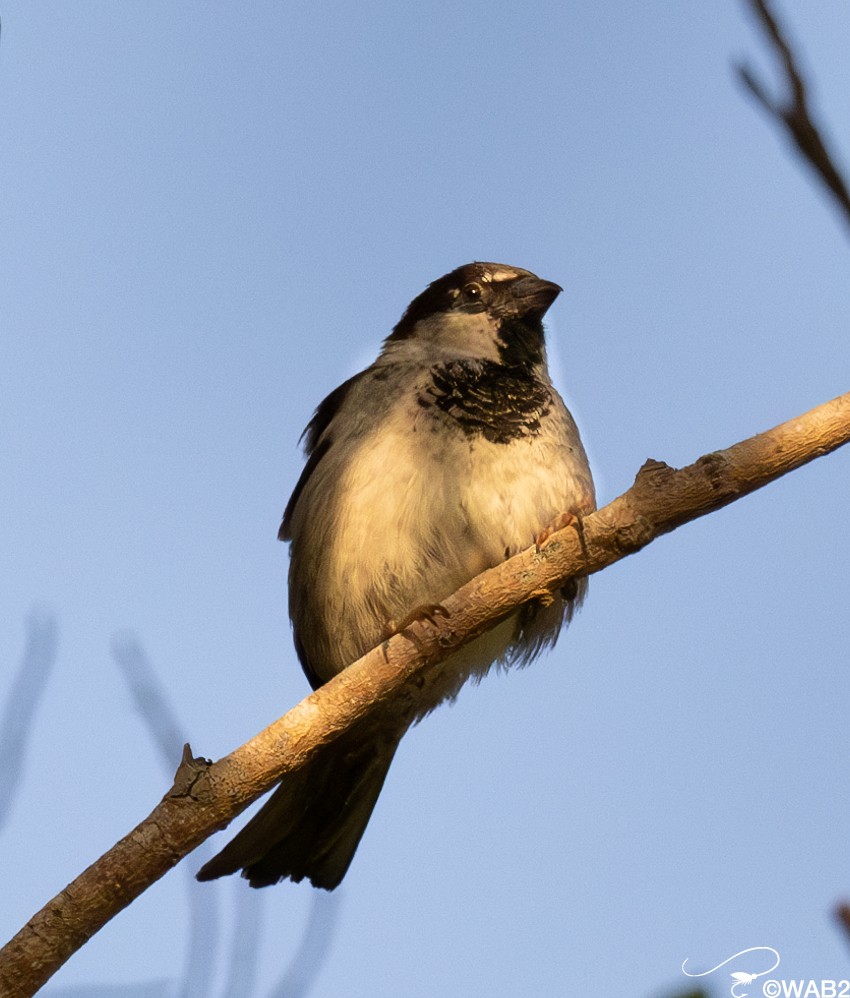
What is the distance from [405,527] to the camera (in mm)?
3715

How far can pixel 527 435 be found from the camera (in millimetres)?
3791

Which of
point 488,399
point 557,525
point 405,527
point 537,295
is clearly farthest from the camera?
point 537,295

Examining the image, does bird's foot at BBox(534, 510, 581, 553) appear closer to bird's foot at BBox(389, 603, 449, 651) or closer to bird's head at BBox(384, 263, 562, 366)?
bird's foot at BBox(389, 603, 449, 651)

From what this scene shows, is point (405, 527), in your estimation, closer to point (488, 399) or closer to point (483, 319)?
point (488, 399)

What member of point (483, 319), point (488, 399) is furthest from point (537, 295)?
point (488, 399)

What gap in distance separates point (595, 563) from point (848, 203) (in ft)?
6.29

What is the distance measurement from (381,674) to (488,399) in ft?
3.78

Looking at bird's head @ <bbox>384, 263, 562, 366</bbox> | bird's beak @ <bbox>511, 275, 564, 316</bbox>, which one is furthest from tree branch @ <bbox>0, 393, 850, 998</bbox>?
bird's beak @ <bbox>511, 275, 564, 316</bbox>

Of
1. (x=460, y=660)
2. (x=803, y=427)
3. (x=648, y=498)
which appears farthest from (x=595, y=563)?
(x=460, y=660)

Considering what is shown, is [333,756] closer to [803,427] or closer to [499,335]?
[499,335]

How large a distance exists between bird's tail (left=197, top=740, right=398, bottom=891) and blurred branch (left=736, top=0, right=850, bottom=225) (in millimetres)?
2675

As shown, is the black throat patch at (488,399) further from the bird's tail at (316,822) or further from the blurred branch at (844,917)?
the blurred branch at (844,917)

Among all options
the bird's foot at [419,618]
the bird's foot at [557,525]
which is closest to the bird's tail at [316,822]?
the bird's foot at [419,618]

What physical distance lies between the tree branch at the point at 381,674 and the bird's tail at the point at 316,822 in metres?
0.66
